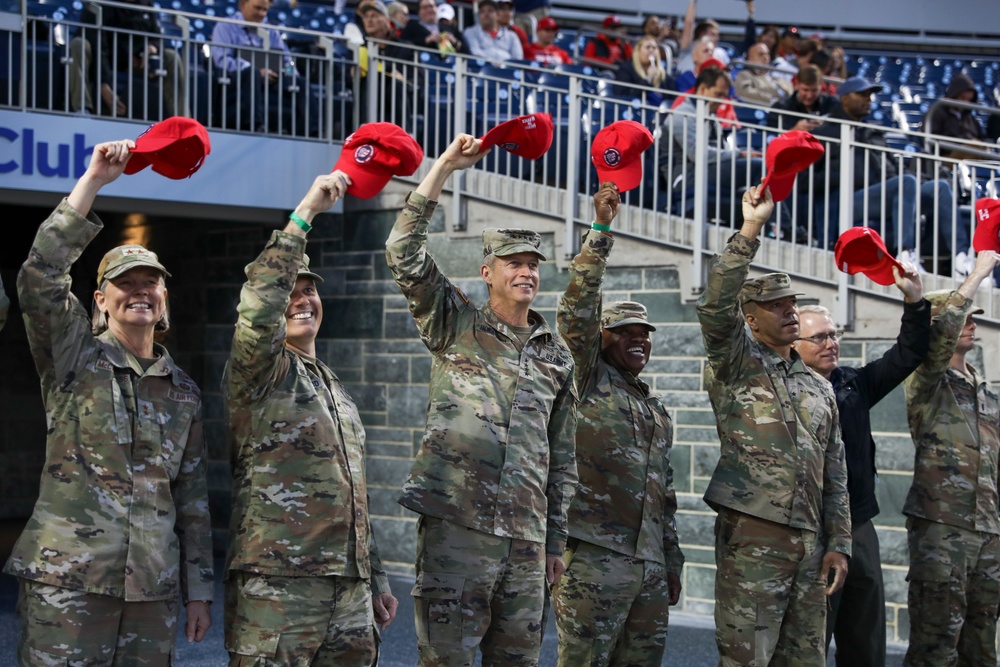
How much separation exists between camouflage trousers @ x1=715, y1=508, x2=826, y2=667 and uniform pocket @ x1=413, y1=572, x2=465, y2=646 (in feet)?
3.83

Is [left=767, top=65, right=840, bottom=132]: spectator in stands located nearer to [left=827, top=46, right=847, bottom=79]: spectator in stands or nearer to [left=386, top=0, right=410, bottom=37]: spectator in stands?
[left=386, top=0, right=410, bottom=37]: spectator in stands

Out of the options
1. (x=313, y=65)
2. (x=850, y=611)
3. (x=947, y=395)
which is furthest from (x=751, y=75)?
(x=850, y=611)

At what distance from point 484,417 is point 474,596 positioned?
55 centimetres

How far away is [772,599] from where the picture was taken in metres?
4.51

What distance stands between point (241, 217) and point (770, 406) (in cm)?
489

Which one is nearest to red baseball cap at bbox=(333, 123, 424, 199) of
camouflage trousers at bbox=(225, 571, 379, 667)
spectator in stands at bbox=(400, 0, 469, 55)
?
camouflage trousers at bbox=(225, 571, 379, 667)

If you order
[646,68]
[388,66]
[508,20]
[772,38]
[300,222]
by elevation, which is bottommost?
[300,222]

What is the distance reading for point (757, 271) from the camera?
7.33m

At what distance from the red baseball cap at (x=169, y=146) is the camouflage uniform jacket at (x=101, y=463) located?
235 mm

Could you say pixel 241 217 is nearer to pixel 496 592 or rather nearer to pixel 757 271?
pixel 757 271

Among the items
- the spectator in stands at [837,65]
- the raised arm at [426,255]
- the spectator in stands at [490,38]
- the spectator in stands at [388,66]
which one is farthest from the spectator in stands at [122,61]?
the spectator in stands at [837,65]

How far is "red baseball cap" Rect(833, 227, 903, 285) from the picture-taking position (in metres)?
5.19

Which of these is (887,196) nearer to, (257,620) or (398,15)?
(398,15)

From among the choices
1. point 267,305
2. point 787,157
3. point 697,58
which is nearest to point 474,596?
point 267,305
